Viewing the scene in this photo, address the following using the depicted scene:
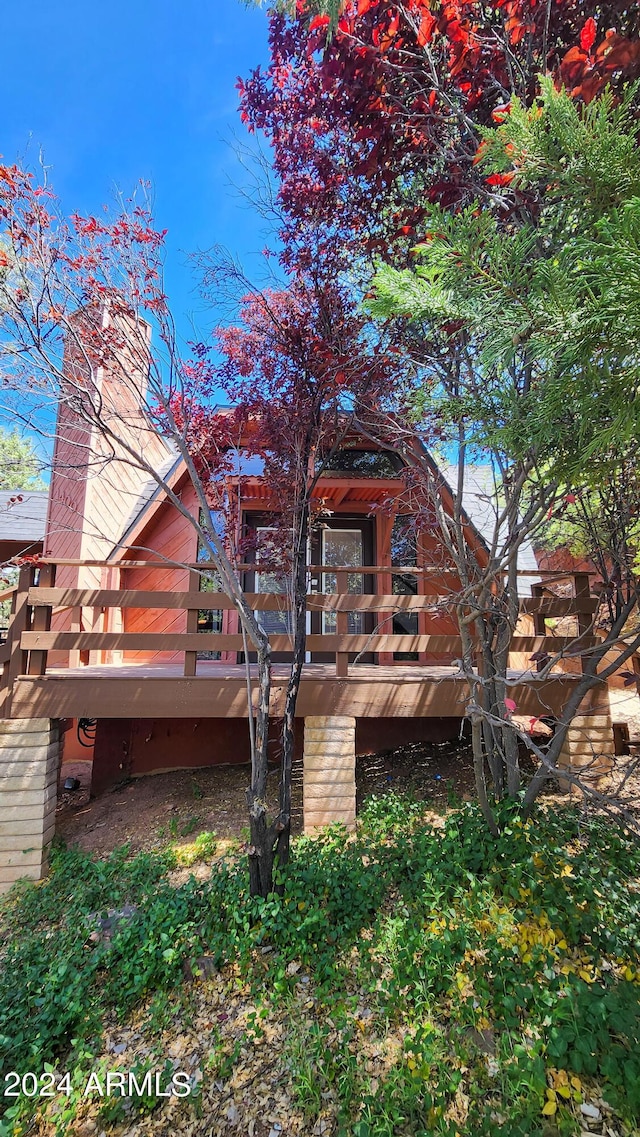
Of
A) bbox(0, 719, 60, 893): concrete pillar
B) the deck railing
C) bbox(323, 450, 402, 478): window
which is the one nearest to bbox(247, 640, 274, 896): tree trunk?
the deck railing

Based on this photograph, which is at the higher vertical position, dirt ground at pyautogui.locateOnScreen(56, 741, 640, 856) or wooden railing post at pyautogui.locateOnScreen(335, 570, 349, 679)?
wooden railing post at pyautogui.locateOnScreen(335, 570, 349, 679)

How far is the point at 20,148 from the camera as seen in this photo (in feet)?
12.2

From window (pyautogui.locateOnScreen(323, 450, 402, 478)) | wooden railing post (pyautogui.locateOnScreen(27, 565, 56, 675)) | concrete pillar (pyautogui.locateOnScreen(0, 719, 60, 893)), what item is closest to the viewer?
concrete pillar (pyautogui.locateOnScreen(0, 719, 60, 893))

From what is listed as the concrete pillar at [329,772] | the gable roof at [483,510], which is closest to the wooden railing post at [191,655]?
the concrete pillar at [329,772]

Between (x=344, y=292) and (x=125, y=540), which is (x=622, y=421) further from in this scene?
(x=125, y=540)

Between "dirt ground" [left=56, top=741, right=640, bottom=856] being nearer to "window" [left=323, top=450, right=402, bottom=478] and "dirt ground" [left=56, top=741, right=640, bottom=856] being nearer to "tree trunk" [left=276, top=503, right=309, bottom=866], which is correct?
"tree trunk" [left=276, top=503, right=309, bottom=866]

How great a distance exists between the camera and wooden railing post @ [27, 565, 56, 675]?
464 cm

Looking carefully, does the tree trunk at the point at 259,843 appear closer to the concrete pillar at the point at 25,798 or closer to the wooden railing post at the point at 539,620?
the concrete pillar at the point at 25,798


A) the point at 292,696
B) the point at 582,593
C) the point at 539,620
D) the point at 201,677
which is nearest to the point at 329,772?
the point at 292,696

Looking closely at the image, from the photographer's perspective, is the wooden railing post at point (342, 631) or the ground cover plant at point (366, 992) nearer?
the ground cover plant at point (366, 992)

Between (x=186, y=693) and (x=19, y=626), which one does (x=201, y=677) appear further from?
(x=19, y=626)

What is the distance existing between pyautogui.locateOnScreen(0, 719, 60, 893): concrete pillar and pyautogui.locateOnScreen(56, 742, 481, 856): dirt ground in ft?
1.60

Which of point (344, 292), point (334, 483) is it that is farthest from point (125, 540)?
point (344, 292)

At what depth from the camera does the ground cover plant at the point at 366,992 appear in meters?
2.15
